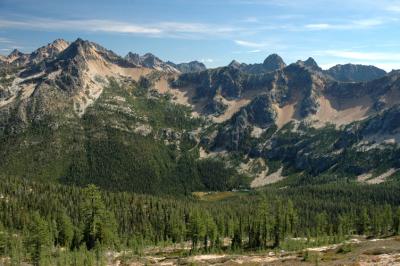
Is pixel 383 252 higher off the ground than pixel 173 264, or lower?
higher

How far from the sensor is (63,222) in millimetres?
167375

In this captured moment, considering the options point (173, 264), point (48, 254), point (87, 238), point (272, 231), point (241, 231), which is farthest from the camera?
point (241, 231)

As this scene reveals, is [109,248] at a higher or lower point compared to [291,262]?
lower

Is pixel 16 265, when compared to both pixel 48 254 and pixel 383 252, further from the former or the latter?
pixel 383 252

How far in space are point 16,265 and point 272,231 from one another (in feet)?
267

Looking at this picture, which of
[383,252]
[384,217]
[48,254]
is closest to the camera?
[383,252]

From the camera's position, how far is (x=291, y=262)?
332 ft

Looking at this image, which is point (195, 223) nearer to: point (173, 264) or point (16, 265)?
point (173, 264)

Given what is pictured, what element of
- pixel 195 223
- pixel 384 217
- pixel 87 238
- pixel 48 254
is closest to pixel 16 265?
pixel 48 254

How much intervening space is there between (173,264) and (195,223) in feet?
122

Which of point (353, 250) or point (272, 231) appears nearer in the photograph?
point (353, 250)

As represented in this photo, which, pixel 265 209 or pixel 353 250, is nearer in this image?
pixel 353 250

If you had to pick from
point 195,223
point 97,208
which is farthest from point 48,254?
point 195,223

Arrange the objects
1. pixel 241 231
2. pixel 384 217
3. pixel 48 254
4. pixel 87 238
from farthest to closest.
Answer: pixel 384 217 → pixel 241 231 → pixel 87 238 → pixel 48 254
